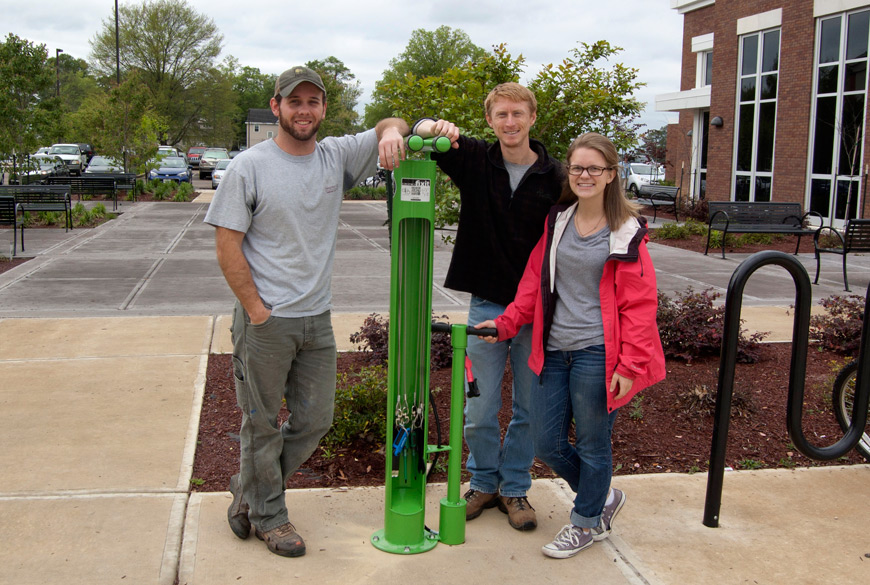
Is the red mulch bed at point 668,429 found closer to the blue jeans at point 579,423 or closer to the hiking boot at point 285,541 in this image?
the hiking boot at point 285,541

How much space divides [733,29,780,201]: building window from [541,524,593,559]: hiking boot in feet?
58.9

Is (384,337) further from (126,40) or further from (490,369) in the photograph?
(126,40)

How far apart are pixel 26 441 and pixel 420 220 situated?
266 cm

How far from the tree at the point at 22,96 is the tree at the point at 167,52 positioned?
1796 inches

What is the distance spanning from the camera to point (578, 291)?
327 centimetres

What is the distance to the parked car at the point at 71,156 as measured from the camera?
129 feet

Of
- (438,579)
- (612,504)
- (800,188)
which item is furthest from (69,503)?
(800,188)

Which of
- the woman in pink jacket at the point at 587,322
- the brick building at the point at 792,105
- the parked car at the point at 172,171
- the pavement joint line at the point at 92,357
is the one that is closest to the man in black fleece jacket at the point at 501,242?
the woman in pink jacket at the point at 587,322

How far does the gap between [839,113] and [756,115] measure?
3.02m

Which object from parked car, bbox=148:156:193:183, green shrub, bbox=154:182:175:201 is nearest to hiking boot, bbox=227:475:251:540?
green shrub, bbox=154:182:175:201

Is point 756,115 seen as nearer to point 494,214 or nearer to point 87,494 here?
point 494,214

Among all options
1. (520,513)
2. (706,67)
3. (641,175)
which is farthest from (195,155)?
(520,513)

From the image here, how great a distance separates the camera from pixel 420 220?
331 centimetres

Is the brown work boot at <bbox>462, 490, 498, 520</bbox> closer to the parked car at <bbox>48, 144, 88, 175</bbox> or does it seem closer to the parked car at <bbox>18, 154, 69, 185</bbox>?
the parked car at <bbox>18, 154, 69, 185</bbox>
